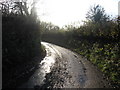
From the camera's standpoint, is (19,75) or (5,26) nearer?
(19,75)

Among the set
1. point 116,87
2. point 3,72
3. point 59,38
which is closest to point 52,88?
point 3,72

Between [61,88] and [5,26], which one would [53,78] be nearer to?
[61,88]

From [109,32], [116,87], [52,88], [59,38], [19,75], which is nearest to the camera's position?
[52,88]

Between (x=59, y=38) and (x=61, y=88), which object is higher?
(x=59, y=38)

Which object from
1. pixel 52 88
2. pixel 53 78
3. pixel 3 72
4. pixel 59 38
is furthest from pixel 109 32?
pixel 59 38

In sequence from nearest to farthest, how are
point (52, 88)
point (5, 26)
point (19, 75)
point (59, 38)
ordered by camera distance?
1. point (52, 88)
2. point (19, 75)
3. point (5, 26)
4. point (59, 38)

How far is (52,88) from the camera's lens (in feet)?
17.2

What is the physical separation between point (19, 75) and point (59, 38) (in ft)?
77.3

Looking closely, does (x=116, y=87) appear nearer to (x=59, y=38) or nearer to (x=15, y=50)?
(x=15, y=50)

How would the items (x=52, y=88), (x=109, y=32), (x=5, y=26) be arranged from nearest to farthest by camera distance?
(x=52, y=88) → (x=5, y=26) → (x=109, y=32)

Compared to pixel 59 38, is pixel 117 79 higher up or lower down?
lower down

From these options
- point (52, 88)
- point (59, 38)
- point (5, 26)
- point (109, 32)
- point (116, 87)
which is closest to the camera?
point (52, 88)

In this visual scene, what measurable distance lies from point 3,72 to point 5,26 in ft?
9.83

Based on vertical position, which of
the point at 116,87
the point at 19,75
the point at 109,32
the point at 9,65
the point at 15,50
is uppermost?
the point at 109,32
